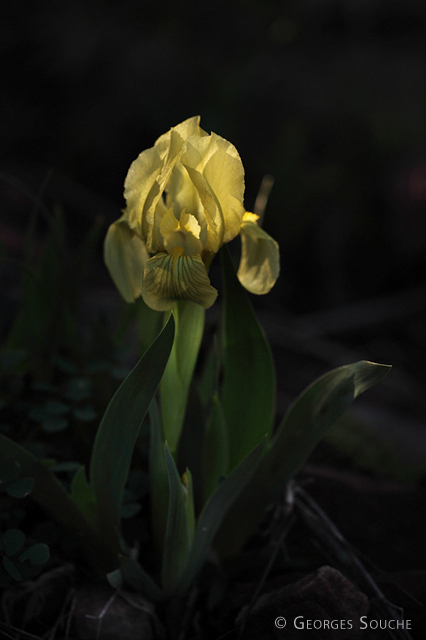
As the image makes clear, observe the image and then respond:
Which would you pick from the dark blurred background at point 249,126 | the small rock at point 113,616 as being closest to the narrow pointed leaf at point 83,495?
the small rock at point 113,616

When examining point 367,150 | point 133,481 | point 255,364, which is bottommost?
point 133,481

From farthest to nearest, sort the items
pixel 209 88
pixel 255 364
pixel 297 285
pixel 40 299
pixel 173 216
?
pixel 209 88 → pixel 297 285 → pixel 40 299 → pixel 255 364 → pixel 173 216

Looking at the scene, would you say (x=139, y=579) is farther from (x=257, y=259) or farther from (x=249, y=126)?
(x=249, y=126)

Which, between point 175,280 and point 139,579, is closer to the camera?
point 175,280

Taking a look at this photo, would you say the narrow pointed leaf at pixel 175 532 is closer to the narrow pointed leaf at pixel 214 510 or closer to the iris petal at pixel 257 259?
the narrow pointed leaf at pixel 214 510

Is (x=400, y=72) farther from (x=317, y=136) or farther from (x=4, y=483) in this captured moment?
(x=4, y=483)

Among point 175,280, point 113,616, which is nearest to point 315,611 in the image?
point 113,616

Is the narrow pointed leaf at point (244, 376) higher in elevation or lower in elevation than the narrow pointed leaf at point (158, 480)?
higher

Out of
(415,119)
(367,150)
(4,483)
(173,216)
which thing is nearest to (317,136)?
(367,150)
